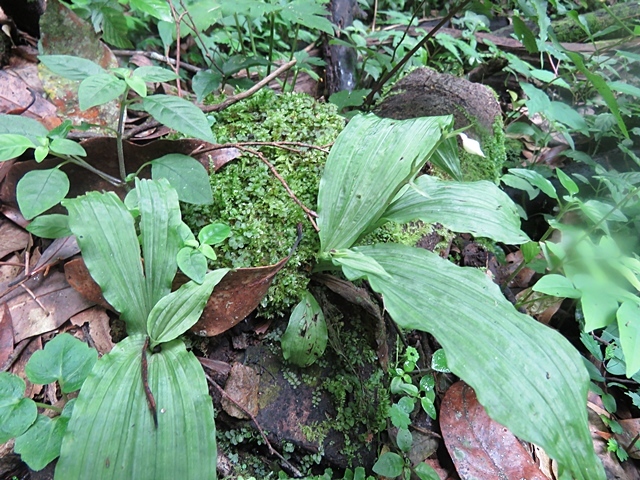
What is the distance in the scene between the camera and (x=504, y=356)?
880 mm

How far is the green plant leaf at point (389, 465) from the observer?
42.9 inches

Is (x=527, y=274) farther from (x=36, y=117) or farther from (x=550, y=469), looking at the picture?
(x=36, y=117)

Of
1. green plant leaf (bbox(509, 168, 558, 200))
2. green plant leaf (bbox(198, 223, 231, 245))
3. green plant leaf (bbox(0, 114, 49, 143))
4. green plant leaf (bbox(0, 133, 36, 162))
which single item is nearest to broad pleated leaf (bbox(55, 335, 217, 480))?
green plant leaf (bbox(198, 223, 231, 245))

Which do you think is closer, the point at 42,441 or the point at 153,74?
the point at 42,441

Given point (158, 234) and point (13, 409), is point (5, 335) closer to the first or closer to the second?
point (13, 409)

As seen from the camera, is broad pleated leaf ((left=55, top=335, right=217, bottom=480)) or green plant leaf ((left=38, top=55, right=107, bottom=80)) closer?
broad pleated leaf ((left=55, top=335, right=217, bottom=480))

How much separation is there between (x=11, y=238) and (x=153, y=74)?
0.73 m

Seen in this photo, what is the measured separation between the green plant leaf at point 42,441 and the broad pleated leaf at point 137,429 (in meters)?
0.08

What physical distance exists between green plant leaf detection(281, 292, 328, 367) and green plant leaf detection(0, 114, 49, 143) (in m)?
0.91

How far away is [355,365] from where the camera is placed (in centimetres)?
127

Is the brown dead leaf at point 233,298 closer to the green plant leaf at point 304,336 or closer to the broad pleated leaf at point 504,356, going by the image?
the green plant leaf at point 304,336

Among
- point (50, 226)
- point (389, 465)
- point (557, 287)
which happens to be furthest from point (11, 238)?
point (557, 287)

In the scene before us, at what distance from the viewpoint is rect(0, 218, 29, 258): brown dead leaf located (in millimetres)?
1254

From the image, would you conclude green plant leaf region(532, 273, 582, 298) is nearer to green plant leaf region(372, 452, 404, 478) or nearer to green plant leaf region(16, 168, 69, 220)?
green plant leaf region(372, 452, 404, 478)
